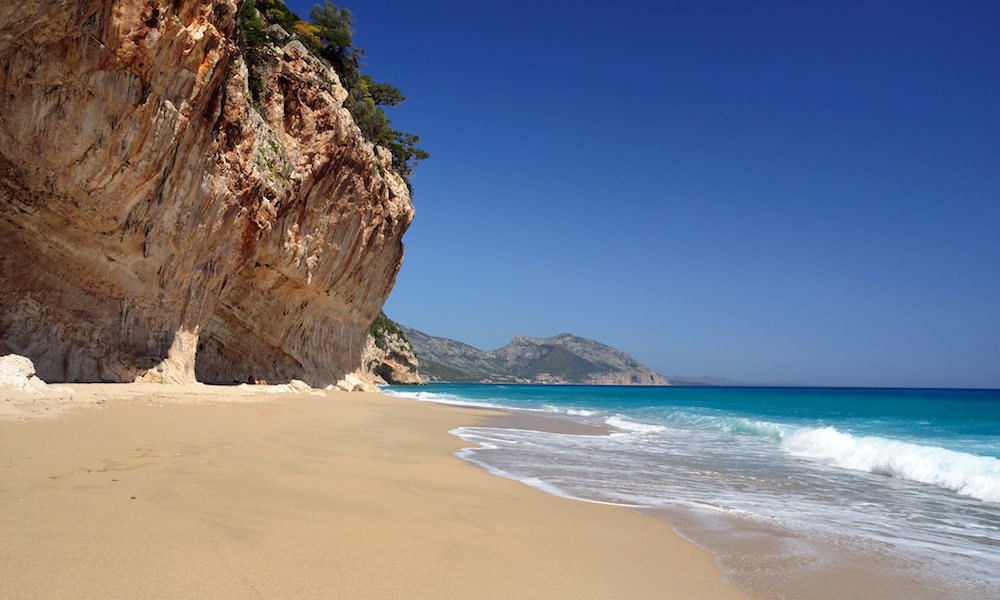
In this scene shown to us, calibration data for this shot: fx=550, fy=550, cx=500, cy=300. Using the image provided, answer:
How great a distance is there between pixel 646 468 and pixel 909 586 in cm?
466

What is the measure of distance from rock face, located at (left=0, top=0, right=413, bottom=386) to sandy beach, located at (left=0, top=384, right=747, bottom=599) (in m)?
5.91

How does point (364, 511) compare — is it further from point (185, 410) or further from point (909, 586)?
point (185, 410)

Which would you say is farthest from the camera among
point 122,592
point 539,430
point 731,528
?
point 539,430

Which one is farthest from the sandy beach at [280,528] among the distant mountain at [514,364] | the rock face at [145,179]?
the distant mountain at [514,364]

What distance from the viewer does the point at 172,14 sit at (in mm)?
10492

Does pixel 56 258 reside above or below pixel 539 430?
above

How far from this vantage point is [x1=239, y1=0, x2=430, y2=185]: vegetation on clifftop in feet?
55.5

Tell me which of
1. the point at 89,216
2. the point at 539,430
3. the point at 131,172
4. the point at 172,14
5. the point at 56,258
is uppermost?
the point at 172,14

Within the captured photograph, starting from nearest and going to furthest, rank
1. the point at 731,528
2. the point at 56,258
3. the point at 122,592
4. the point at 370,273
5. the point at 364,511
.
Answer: the point at 122,592, the point at 364,511, the point at 731,528, the point at 56,258, the point at 370,273

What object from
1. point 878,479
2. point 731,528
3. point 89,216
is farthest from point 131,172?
point 878,479

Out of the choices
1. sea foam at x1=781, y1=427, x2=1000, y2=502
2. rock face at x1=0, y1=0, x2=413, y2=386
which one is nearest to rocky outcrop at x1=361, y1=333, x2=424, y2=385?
rock face at x1=0, y1=0, x2=413, y2=386

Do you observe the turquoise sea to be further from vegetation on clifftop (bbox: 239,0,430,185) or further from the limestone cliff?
the limestone cliff

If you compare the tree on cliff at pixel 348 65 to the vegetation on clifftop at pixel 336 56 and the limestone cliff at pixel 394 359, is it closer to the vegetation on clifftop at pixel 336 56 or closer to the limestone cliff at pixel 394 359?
the vegetation on clifftop at pixel 336 56

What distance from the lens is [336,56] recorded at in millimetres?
24078
